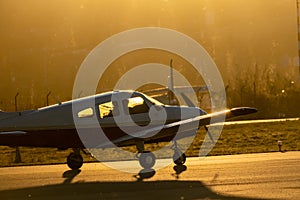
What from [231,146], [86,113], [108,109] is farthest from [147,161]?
[231,146]

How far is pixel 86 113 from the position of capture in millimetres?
18141

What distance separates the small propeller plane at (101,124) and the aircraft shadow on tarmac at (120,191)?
2.41 metres

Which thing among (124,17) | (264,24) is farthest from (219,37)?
(124,17)

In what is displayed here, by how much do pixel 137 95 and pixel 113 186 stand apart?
4480 mm

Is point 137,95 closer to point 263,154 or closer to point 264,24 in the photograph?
point 263,154

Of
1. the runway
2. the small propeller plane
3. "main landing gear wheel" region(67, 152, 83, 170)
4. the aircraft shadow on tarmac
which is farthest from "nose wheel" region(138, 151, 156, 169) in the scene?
the aircraft shadow on tarmac

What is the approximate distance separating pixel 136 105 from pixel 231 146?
26.8 ft

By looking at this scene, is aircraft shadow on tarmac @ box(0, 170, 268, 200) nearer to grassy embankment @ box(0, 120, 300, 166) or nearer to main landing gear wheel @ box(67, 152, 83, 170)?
main landing gear wheel @ box(67, 152, 83, 170)

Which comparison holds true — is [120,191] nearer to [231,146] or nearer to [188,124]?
[188,124]

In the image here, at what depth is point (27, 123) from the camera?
17750 mm

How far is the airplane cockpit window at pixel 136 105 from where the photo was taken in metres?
18.7

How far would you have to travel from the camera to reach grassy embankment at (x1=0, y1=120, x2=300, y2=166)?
922 inches

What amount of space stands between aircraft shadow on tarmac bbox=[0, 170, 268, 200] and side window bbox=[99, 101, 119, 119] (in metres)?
2.94

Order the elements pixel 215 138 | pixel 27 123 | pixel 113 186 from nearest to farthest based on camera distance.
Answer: pixel 113 186 → pixel 27 123 → pixel 215 138
